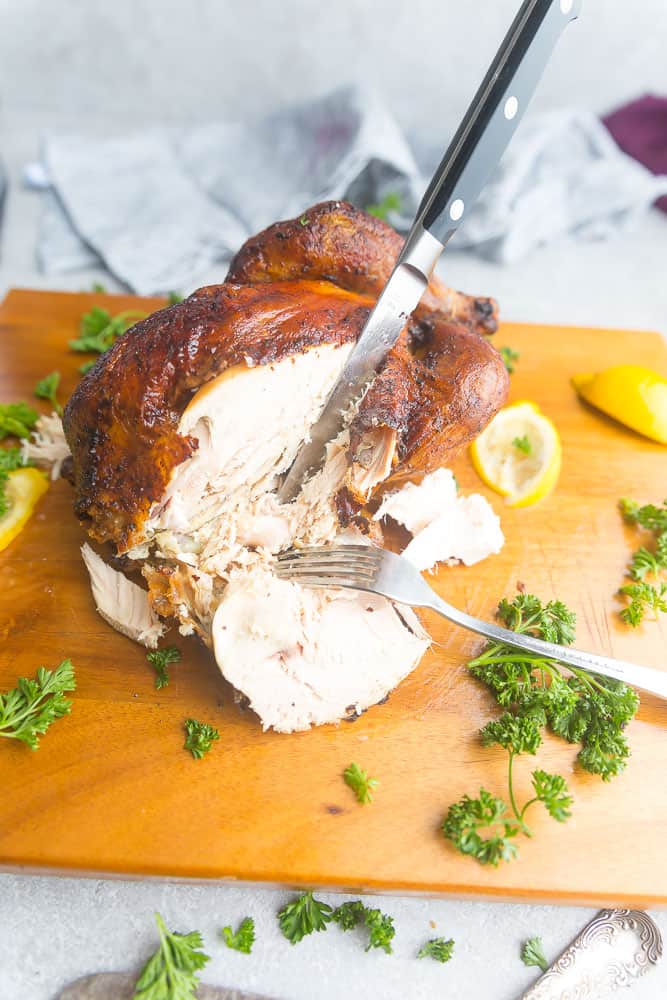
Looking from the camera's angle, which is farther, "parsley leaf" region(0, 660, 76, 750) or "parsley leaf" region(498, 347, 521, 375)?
"parsley leaf" region(498, 347, 521, 375)

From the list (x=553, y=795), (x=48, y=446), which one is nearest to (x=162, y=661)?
(x=48, y=446)

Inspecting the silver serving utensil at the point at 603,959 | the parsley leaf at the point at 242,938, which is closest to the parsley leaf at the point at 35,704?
the parsley leaf at the point at 242,938

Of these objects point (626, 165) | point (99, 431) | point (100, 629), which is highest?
point (626, 165)

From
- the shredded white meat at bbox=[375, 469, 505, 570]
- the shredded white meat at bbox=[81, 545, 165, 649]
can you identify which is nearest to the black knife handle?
the shredded white meat at bbox=[375, 469, 505, 570]

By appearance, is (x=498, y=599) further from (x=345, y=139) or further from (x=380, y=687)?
(x=345, y=139)

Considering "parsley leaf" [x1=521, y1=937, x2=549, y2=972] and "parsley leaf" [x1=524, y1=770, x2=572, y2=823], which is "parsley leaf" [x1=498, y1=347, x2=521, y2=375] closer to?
"parsley leaf" [x1=524, y1=770, x2=572, y2=823]

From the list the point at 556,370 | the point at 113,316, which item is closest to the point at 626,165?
the point at 556,370
